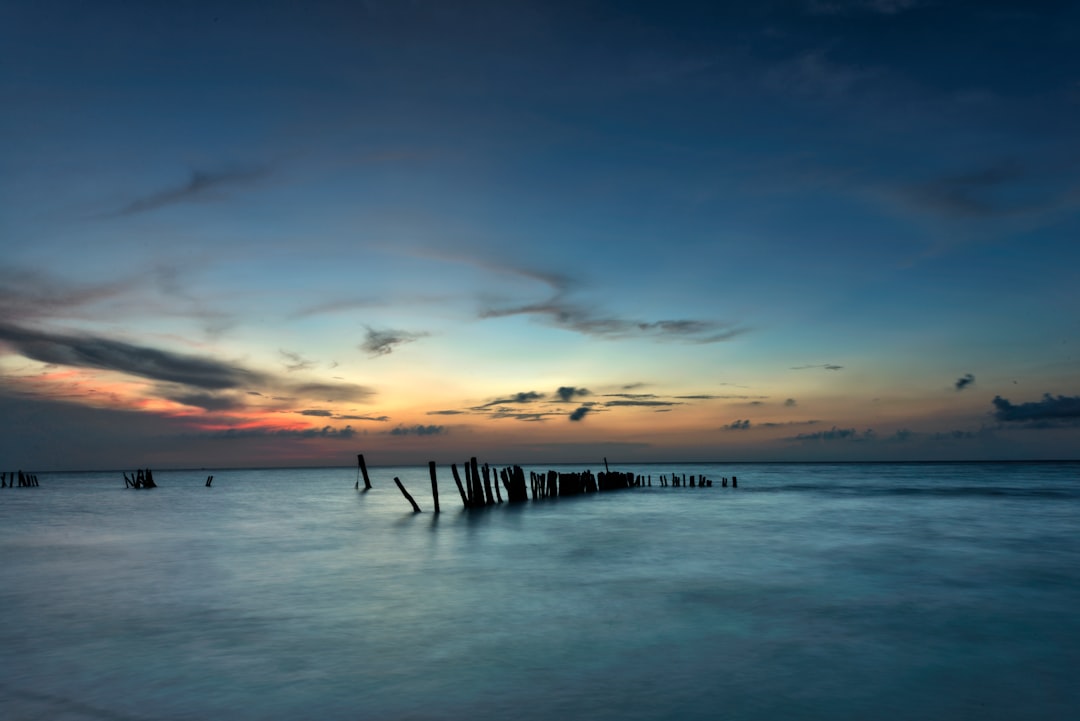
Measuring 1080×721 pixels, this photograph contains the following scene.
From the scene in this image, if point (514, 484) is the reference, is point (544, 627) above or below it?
below

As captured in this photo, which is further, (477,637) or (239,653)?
(477,637)

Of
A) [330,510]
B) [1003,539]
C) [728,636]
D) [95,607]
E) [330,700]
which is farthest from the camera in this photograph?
[330,510]

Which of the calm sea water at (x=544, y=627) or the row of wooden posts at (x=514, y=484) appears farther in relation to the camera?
the row of wooden posts at (x=514, y=484)

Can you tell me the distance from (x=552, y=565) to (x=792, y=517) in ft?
51.5

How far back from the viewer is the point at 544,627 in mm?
10000

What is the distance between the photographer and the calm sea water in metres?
6.97

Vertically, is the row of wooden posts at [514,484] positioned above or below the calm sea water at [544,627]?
above

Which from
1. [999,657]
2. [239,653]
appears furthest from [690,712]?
[239,653]

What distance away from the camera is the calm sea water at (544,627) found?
6.97 m

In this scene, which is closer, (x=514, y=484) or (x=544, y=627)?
(x=544, y=627)

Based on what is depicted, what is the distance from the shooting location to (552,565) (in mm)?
15828

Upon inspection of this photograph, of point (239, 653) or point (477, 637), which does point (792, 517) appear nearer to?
point (477, 637)

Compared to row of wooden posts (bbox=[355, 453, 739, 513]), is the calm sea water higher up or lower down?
lower down

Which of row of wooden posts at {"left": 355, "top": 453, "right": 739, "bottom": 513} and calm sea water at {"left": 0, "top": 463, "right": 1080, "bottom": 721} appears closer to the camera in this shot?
calm sea water at {"left": 0, "top": 463, "right": 1080, "bottom": 721}
